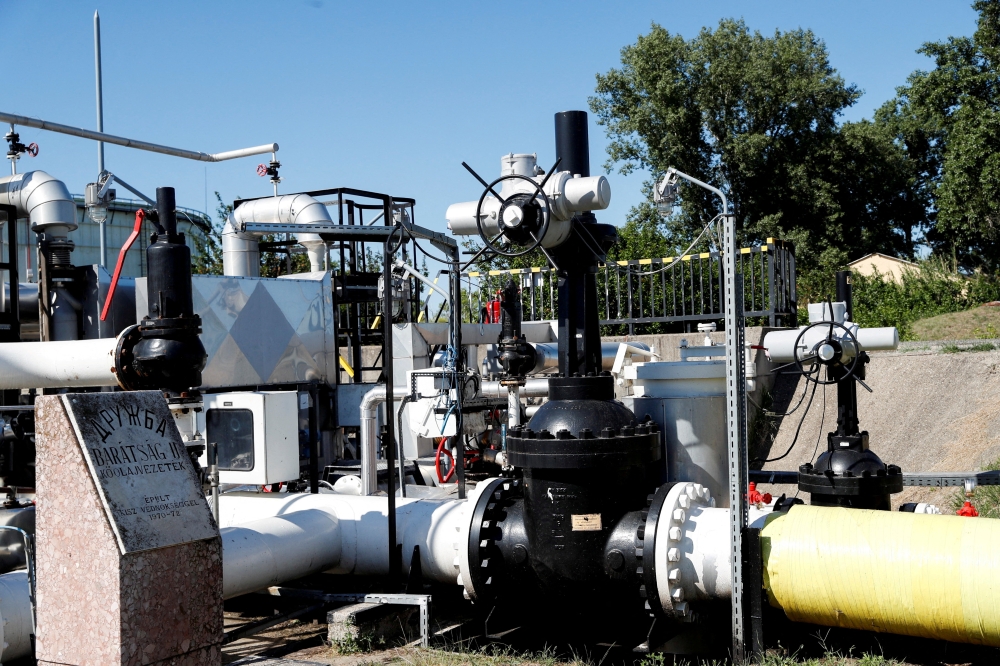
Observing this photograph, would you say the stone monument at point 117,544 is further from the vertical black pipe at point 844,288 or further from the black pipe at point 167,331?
the vertical black pipe at point 844,288

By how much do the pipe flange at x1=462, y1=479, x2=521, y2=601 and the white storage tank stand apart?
1.08 metres

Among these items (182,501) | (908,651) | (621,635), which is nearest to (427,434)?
(621,635)

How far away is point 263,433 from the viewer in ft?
20.2

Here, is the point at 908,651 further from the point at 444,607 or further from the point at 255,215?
the point at 255,215

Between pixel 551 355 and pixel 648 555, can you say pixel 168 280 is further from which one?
pixel 551 355

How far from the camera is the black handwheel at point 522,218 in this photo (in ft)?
16.6

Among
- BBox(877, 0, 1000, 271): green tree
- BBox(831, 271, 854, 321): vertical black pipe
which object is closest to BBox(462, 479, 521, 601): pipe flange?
BBox(831, 271, 854, 321): vertical black pipe

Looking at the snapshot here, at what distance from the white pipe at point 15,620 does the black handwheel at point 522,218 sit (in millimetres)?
2929

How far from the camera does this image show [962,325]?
591 inches

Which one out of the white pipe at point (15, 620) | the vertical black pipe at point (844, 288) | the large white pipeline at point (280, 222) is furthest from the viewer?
the large white pipeline at point (280, 222)

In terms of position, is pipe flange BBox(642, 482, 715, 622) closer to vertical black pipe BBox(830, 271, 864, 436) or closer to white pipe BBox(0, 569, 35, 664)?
vertical black pipe BBox(830, 271, 864, 436)

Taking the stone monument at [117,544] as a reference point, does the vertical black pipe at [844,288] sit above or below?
above

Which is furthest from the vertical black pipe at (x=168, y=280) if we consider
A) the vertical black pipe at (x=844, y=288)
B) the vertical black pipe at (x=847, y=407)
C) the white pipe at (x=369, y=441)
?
the vertical black pipe at (x=844, y=288)

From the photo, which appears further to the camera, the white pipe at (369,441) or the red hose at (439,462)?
the red hose at (439,462)
